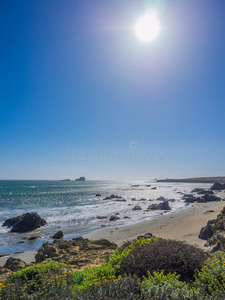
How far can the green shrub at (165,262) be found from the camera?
4805 mm

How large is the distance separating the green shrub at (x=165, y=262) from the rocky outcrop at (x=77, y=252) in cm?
413

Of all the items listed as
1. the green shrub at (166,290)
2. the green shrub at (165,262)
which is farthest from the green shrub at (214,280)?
the green shrub at (165,262)

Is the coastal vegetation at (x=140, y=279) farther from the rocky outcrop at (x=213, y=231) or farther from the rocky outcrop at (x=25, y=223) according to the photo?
the rocky outcrop at (x=25, y=223)

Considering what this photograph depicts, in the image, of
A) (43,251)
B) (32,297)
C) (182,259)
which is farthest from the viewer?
(43,251)

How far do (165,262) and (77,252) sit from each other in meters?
7.10

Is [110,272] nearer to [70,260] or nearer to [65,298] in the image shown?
[65,298]

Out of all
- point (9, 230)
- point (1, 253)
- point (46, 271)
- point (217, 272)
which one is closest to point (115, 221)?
point (9, 230)

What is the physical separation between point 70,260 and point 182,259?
627 cm

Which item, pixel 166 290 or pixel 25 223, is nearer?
pixel 166 290

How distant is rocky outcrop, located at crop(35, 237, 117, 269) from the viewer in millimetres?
9029

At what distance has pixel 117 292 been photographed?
347cm

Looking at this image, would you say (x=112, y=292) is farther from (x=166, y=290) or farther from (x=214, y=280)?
(x=214, y=280)

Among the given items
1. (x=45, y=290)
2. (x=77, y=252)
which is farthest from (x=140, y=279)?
(x=77, y=252)

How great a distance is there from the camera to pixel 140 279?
4.62 m
